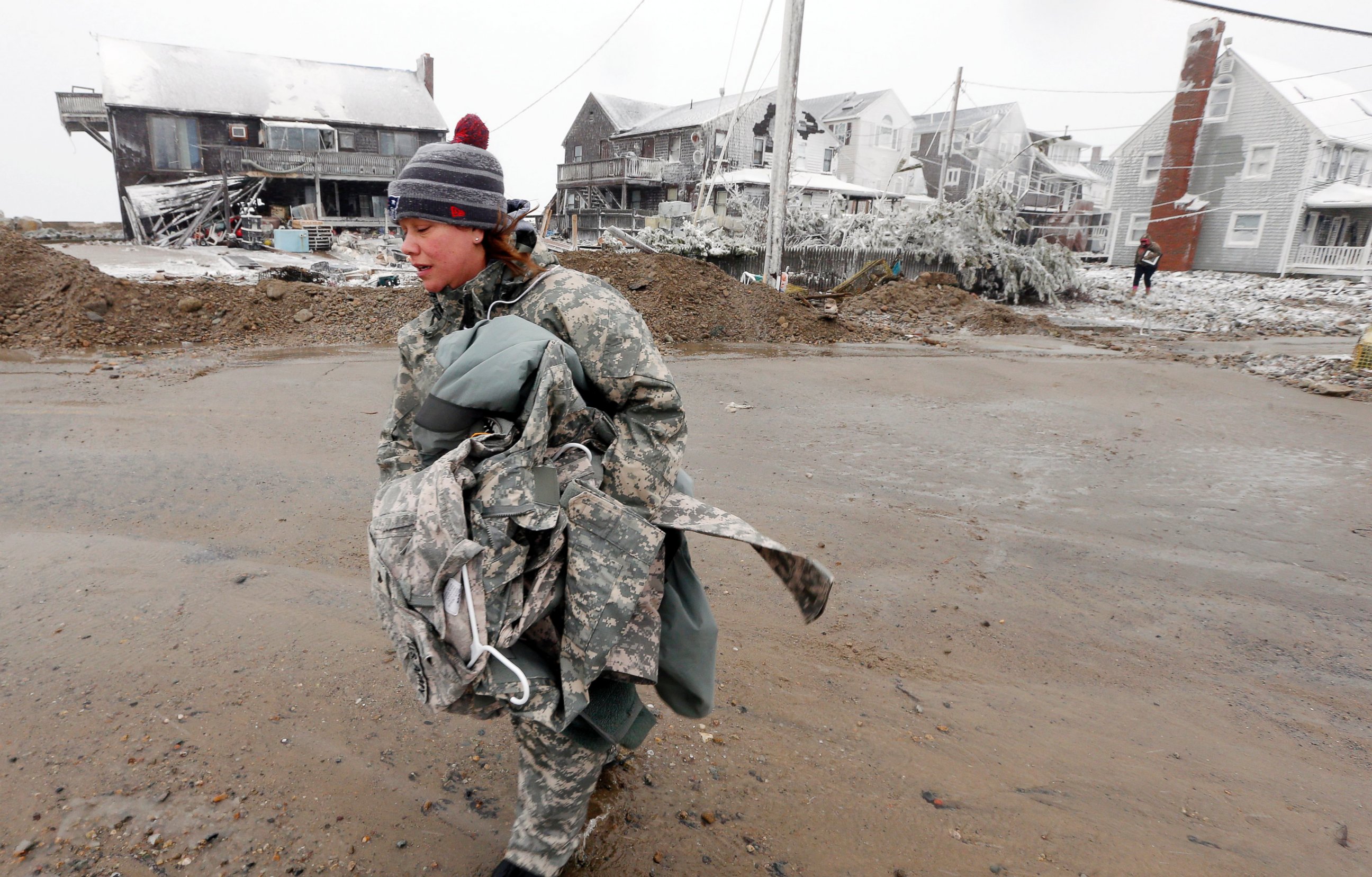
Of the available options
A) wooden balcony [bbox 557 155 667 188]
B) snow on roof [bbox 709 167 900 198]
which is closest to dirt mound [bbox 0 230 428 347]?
snow on roof [bbox 709 167 900 198]

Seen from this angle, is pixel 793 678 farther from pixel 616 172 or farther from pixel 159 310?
pixel 616 172

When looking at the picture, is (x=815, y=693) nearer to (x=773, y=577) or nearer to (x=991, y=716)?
(x=991, y=716)

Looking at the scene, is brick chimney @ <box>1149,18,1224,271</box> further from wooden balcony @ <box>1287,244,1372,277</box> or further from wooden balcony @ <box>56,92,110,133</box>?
wooden balcony @ <box>56,92,110,133</box>

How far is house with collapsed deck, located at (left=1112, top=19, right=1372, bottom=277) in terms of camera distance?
2620cm

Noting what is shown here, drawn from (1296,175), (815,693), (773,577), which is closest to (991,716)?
(815,693)

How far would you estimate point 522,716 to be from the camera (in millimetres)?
1608

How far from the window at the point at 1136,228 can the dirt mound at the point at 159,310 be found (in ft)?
97.1

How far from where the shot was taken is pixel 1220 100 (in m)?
27.8

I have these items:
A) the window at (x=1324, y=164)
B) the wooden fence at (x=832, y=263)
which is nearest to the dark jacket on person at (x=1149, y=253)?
the wooden fence at (x=832, y=263)

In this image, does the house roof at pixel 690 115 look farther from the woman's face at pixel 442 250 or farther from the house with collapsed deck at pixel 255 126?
the woman's face at pixel 442 250

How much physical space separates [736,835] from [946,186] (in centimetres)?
4665

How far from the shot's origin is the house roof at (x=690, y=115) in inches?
1359

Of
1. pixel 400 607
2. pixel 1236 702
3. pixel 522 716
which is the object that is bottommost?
pixel 1236 702

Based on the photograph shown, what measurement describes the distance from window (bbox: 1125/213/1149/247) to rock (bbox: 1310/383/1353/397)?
24817 millimetres
